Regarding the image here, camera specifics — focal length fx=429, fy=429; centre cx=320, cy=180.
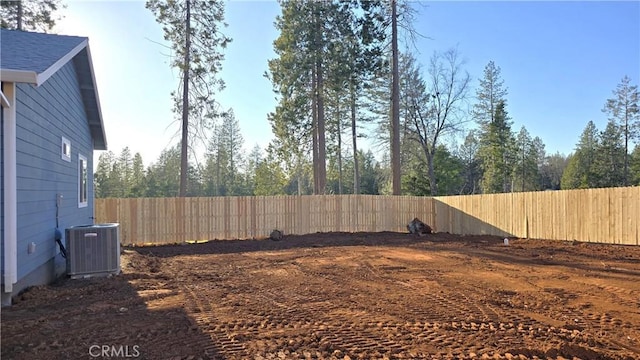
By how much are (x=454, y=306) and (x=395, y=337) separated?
1610mm

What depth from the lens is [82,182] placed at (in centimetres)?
998

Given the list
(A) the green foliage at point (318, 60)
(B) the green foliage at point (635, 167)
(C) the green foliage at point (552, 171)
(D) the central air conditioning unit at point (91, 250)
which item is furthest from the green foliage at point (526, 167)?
(D) the central air conditioning unit at point (91, 250)

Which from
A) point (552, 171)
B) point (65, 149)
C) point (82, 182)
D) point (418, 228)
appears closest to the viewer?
point (65, 149)

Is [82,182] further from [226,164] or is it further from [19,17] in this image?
[226,164]

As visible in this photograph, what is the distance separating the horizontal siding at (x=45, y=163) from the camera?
18.3ft

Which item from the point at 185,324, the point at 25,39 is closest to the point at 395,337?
the point at 185,324

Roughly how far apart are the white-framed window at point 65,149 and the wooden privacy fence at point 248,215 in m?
6.68

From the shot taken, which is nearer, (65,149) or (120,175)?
(65,149)

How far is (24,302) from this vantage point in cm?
522

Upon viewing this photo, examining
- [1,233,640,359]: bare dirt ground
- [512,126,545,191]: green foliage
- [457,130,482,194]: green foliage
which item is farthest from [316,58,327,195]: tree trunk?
[512,126,545,191]: green foliage

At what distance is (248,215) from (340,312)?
11.7 m

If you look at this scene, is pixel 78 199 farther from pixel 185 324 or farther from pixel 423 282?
pixel 423 282

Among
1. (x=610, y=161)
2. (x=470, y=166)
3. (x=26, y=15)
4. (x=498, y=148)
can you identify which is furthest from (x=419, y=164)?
(x=26, y=15)

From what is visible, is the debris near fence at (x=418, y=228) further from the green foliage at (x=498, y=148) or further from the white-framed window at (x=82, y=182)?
the green foliage at (x=498, y=148)
